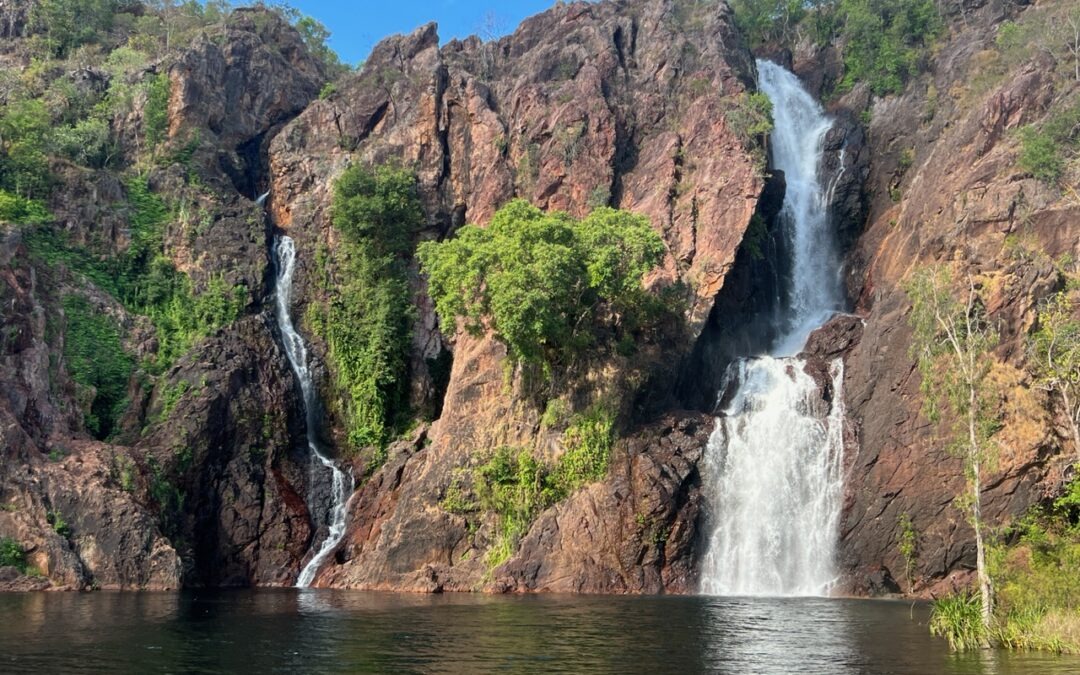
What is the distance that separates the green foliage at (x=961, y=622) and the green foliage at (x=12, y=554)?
3945 centimetres

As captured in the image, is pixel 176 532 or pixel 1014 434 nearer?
pixel 1014 434

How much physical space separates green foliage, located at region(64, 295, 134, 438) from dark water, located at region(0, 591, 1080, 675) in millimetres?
16275

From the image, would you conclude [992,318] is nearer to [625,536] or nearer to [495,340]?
[625,536]

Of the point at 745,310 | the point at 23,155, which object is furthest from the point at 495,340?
the point at 23,155

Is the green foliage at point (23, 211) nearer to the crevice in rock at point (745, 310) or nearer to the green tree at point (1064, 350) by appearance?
the crevice in rock at point (745, 310)

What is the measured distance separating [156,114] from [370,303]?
2291cm

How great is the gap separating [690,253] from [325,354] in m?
24.2

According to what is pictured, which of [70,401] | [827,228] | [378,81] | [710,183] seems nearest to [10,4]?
[378,81]

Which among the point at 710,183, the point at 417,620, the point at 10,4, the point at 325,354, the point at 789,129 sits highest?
the point at 10,4

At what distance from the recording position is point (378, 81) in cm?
7550

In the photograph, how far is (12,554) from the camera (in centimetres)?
4456

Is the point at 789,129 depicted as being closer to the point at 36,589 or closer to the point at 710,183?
the point at 710,183

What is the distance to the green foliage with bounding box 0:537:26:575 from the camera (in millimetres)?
44438

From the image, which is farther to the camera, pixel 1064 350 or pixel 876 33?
pixel 876 33
